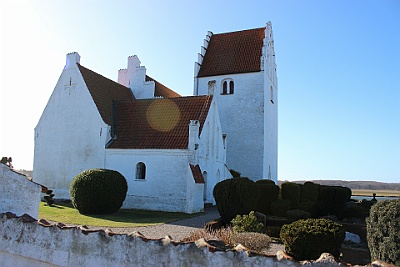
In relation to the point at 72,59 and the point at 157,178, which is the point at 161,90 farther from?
the point at 157,178

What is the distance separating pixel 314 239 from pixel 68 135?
18.4 m

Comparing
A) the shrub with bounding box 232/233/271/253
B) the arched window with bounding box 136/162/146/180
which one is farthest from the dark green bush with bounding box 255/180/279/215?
the shrub with bounding box 232/233/271/253

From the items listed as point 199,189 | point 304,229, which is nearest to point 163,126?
point 199,189

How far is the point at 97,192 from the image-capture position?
16562mm

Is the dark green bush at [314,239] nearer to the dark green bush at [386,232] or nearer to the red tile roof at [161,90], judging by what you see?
the dark green bush at [386,232]

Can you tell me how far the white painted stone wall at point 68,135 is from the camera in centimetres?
2131

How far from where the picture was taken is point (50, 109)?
75.7 feet

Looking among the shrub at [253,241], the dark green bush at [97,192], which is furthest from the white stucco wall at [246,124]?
the shrub at [253,241]

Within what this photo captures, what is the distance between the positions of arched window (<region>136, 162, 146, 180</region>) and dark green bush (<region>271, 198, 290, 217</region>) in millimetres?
7536

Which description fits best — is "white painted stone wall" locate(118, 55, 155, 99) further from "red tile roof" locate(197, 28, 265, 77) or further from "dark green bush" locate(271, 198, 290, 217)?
"dark green bush" locate(271, 198, 290, 217)

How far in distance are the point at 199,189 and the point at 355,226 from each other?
7.78 meters

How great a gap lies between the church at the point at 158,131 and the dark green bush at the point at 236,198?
146 inches

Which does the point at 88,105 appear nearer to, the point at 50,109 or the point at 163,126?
the point at 50,109

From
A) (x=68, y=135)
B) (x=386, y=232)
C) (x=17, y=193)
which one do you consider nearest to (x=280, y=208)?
(x=386, y=232)
